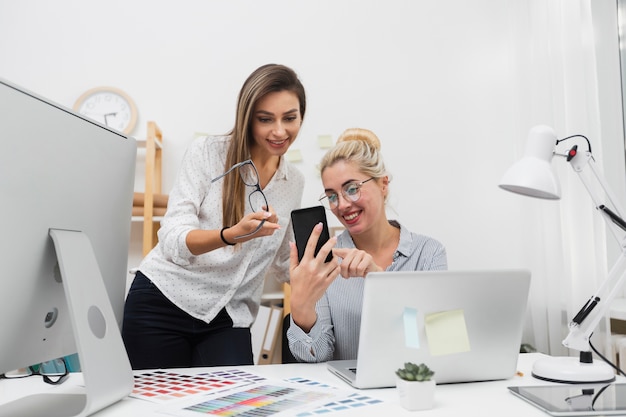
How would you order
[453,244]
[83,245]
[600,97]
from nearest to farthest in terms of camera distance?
[83,245], [600,97], [453,244]

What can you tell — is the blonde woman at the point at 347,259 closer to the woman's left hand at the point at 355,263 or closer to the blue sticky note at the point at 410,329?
the woman's left hand at the point at 355,263

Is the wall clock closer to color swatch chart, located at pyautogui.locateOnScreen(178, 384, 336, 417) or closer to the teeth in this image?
the teeth

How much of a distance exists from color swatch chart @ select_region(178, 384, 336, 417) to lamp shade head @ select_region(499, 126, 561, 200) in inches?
21.0

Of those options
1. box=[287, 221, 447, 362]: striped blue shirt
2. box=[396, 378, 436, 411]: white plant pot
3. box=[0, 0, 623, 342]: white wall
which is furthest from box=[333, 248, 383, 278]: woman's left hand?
box=[0, 0, 623, 342]: white wall

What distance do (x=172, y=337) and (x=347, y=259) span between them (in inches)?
23.4

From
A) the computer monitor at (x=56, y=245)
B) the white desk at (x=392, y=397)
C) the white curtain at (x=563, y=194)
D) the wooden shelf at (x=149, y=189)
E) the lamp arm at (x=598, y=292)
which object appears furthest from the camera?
the wooden shelf at (x=149, y=189)

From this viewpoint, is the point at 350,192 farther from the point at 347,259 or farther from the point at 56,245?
the point at 56,245

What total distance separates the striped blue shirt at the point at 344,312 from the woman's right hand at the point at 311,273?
0.32 ft

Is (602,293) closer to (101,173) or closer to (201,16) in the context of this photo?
(101,173)

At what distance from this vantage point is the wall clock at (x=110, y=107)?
9.36ft

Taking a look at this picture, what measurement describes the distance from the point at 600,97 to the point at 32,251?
2.42 metres

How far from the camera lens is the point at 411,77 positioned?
9.84ft

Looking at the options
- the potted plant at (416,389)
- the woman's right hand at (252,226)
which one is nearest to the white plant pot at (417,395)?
the potted plant at (416,389)

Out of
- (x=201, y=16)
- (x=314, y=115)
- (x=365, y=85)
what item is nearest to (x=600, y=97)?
(x=365, y=85)
